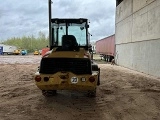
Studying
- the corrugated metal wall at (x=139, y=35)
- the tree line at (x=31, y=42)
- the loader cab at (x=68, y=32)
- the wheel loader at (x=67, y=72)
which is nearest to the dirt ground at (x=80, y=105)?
the wheel loader at (x=67, y=72)

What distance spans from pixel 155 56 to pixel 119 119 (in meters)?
12.6

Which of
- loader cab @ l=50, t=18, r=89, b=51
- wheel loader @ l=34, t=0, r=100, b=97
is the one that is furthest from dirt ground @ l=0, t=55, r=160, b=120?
loader cab @ l=50, t=18, r=89, b=51

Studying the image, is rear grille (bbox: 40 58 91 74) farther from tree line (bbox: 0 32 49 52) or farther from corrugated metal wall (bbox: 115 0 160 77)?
tree line (bbox: 0 32 49 52)

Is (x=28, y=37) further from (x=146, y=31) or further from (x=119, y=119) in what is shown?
(x=119, y=119)

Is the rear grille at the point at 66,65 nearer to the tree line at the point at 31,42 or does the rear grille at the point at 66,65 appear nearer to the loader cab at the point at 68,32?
the loader cab at the point at 68,32

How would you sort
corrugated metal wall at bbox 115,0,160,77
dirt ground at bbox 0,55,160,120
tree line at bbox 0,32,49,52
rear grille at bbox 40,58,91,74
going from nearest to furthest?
dirt ground at bbox 0,55,160,120 → rear grille at bbox 40,58,91,74 → corrugated metal wall at bbox 115,0,160,77 → tree line at bbox 0,32,49,52

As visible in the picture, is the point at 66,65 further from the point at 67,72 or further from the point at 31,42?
the point at 31,42

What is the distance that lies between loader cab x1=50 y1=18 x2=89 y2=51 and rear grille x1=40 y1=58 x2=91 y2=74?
1.55 metres

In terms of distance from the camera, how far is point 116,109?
30.5 feet

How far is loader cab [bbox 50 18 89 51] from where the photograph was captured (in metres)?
11.4

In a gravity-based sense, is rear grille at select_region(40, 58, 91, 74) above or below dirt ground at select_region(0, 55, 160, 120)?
above

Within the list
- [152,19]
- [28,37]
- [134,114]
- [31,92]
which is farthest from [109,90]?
[28,37]

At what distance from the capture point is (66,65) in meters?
9.68

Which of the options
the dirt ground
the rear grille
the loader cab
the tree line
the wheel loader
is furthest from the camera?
the tree line
